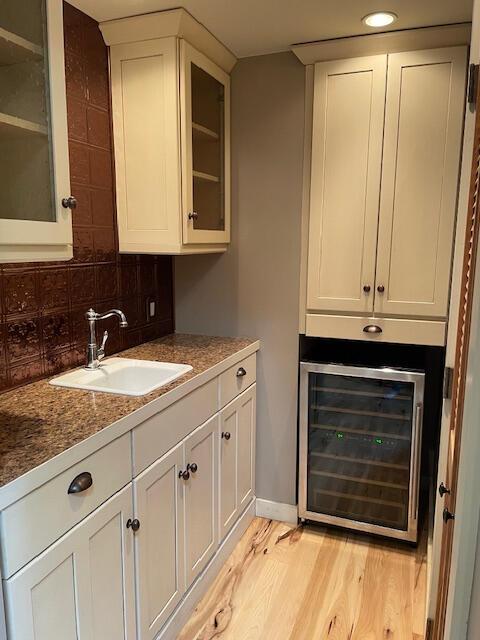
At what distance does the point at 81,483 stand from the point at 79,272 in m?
1.00

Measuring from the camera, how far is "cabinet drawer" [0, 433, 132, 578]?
3.52 feet

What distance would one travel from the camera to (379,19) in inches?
76.0

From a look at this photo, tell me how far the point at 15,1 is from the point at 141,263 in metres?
1.26

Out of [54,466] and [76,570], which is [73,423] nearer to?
[54,466]

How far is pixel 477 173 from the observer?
103 centimetres

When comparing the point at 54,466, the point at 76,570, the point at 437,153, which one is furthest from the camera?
the point at 437,153

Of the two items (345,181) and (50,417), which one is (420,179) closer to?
(345,181)

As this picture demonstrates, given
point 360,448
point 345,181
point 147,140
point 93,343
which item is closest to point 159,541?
point 93,343

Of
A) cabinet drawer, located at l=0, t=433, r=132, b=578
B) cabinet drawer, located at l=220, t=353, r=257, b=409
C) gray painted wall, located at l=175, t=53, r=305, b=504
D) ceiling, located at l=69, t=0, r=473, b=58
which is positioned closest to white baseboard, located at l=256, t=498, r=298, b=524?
gray painted wall, located at l=175, t=53, r=305, b=504

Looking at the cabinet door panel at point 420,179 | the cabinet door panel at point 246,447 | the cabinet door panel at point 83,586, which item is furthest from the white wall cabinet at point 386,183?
the cabinet door panel at point 83,586

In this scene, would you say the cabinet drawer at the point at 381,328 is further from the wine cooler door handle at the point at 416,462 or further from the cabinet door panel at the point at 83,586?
the cabinet door panel at the point at 83,586

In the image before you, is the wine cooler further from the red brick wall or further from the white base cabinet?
the red brick wall

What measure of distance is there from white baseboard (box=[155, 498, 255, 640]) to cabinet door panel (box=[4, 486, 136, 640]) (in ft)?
1.03

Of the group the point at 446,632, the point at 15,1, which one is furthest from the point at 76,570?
the point at 15,1
